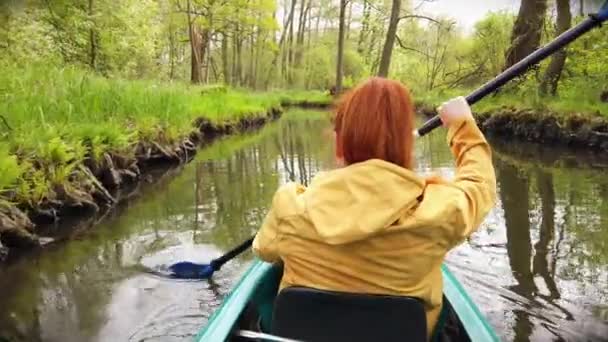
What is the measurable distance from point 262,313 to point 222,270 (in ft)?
6.76

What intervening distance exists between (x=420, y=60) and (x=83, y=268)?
104ft

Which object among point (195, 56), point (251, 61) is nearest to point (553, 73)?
point (195, 56)

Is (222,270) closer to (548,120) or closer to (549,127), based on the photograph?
(549,127)

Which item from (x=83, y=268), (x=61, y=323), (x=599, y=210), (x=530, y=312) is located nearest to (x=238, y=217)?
(x=83, y=268)

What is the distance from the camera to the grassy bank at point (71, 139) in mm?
4934

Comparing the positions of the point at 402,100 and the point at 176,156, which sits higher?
the point at 402,100

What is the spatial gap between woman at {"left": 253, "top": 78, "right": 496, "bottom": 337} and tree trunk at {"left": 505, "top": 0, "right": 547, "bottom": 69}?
41.6 feet

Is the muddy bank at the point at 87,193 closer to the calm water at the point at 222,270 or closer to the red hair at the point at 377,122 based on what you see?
the calm water at the point at 222,270

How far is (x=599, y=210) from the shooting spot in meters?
5.77

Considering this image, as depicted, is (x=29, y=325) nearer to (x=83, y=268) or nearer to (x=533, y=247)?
(x=83, y=268)

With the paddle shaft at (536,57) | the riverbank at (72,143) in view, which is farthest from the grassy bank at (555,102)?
the paddle shaft at (536,57)

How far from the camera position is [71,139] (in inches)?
241

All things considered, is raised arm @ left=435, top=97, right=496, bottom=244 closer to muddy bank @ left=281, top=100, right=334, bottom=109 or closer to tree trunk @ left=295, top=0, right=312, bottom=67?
muddy bank @ left=281, top=100, right=334, bottom=109

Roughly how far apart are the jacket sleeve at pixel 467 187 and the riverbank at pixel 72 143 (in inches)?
143
